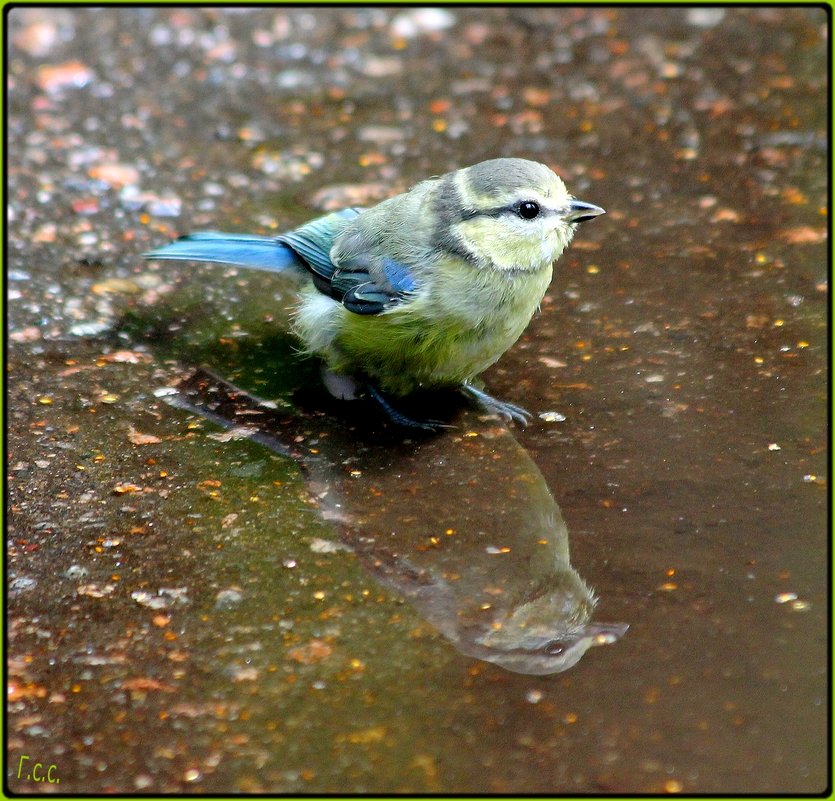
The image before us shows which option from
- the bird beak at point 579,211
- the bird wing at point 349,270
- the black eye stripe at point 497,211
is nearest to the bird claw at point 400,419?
the bird wing at point 349,270

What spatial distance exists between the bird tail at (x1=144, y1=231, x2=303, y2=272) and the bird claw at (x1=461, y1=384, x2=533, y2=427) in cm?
104

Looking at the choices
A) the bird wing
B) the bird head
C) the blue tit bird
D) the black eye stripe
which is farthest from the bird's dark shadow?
the black eye stripe

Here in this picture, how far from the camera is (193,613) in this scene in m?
3.40

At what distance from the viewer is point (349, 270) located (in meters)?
4.55

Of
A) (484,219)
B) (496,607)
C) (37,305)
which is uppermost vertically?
(484,219)

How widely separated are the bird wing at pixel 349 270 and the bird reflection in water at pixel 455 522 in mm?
515

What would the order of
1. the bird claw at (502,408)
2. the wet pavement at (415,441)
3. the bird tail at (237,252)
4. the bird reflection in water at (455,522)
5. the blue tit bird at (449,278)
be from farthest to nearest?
1. the bird tail at (237,252)
2. the bird claw at (502,408)
3. the blue tit bird at (449,278)
4. the bird reflection in water at (455,522)
5. the wet pavement at (415,441)

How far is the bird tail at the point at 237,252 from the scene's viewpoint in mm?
4938

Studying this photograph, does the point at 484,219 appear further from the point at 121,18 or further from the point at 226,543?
the point at 121,18

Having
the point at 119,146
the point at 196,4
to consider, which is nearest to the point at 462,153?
the point at 119,146

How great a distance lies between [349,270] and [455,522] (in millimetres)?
1280

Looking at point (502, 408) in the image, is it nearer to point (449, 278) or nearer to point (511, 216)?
point (449, 278)

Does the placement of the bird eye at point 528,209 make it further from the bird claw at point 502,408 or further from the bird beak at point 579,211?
the bird claw at point 502,408

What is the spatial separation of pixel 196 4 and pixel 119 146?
165 cm
